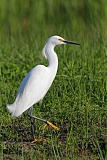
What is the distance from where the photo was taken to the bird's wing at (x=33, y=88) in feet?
17.0

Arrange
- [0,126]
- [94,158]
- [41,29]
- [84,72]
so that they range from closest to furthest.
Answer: [94,158]
[0,126]
[84,72]
[41,29]

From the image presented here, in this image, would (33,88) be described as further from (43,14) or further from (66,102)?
(43,14)

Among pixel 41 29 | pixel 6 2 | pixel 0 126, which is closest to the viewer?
pixel 0 126

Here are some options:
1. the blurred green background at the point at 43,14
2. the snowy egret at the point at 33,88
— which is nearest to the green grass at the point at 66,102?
the snowy egret at the point at 33,88

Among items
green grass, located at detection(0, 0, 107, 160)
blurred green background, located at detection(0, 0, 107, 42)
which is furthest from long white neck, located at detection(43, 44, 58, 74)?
blurred green background, located at detection(0, 0, 107, 42)

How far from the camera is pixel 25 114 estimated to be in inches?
226

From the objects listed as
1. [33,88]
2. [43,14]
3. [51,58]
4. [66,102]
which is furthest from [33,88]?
[43,14]

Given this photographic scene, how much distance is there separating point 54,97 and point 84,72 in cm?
59

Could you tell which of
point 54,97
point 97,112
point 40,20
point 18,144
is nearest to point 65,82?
point 54,97

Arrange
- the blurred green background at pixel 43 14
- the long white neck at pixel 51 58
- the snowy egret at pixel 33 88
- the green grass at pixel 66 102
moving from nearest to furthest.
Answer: the green grass at pixel 66 102 < the snowy egret at pixel 33 88 < the long white neck at pixel 51 58 < the blurred green background at pixel 43 14

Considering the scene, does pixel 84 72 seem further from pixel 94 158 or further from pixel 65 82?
pixel 94 158

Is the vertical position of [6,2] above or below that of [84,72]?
above

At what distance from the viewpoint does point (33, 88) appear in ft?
17.2

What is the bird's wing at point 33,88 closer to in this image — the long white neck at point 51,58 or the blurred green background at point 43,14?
the long white neck at point 51,58
